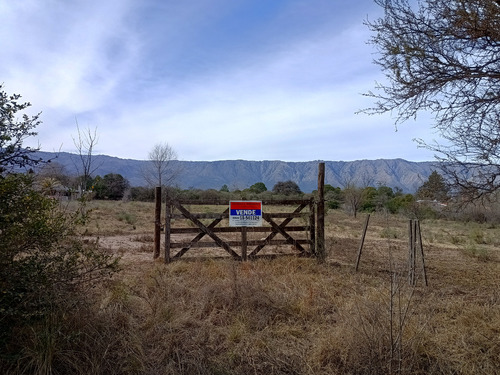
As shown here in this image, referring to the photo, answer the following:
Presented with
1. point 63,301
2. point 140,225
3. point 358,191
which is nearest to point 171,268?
point 63,301

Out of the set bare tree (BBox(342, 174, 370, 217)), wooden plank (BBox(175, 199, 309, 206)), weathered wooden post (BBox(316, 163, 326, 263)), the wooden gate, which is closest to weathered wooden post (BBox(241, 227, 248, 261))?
the wooden gate

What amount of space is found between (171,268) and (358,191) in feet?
98.3

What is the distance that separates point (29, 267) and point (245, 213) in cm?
618

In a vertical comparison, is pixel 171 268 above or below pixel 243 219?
below

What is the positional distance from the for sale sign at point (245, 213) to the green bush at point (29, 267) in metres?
5.32

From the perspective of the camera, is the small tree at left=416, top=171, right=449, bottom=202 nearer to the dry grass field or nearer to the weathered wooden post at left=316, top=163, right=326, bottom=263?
the dry grass field

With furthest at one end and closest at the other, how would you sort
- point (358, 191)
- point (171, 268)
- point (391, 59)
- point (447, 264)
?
1. point (358, 191)
2. point (447, 264)
3. point (171, 268)
4. point (391, 59)

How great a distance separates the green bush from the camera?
3525 millimetres

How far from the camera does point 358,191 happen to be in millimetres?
35562

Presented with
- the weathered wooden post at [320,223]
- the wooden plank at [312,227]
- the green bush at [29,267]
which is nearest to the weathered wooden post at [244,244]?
the wooden plank at [312,227]

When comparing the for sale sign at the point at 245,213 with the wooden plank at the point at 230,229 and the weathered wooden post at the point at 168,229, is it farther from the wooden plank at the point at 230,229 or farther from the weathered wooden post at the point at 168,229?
the weathered wooden post at the point at 168,229

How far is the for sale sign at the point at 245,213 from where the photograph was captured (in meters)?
9.41

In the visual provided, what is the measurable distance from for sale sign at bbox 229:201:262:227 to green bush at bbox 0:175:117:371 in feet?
17.5

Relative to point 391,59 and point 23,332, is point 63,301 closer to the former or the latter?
point 23,332
